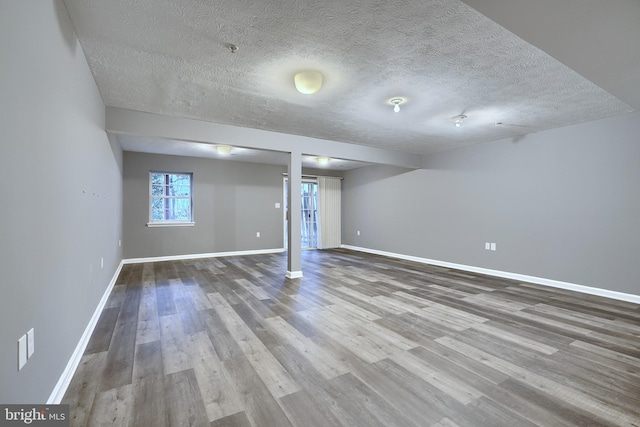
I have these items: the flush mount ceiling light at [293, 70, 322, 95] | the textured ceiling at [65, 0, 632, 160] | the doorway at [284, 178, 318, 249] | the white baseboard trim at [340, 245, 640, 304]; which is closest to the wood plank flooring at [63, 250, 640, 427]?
the white baseboard trim at [340, 245, 640, 304]

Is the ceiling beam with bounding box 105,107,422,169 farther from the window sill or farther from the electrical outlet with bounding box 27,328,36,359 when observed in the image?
the window sill

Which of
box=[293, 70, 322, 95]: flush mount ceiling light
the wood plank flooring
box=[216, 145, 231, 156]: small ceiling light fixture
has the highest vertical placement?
box=[216, 145, 231, 156]: small ceiling light fixture

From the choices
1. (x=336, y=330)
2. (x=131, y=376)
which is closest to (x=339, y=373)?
(x=336, y=330)

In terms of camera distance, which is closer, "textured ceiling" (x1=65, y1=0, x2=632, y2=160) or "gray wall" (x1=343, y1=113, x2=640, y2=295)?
"textured ceiling" (x1=65, y1=0, x2=632, y2=160)

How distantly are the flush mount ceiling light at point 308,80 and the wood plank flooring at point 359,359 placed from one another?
2.22 m

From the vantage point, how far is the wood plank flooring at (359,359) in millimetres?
1521

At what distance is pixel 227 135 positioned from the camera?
4031 millimetres

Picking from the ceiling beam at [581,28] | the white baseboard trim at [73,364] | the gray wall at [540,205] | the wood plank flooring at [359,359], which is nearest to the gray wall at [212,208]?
the wood plank flooring at [359,359]

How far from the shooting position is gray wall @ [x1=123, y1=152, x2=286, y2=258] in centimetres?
597

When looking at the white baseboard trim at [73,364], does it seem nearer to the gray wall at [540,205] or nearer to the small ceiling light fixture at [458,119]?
the small ceiling light fixture at [458,119]

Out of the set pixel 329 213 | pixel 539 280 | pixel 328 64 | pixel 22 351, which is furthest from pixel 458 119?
pixel 329 213

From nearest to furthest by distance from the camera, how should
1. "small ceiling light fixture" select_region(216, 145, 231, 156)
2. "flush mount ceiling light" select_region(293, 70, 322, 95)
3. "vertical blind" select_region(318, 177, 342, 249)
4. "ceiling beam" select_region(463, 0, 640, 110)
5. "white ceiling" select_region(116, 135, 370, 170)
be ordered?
Answer: "ceiling beam" select_region(463, 0, 640, 110)
"flush mount ceiling light" select_region(293, 70, 322, 95)
"white ceiling" select_region(116, 135, 370, 170)
"small ceiling light fixture" select_region(216, 145, 231, 156)
"vertical blind" select_region(318, 177, 342, 249)

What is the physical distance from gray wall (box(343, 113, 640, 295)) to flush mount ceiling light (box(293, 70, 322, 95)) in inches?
151

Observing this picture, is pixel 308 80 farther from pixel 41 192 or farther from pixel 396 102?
pixel 41 192
